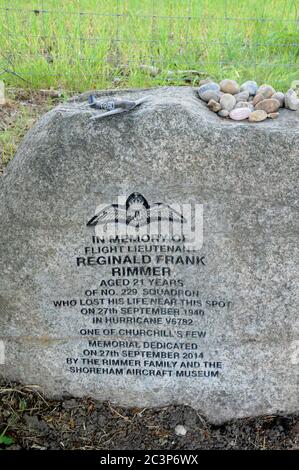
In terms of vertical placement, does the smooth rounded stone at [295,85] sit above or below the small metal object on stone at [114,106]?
below

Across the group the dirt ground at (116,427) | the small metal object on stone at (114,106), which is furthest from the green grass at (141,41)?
the dirt ground at (116,427)

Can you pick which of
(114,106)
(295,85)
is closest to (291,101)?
(114,106)

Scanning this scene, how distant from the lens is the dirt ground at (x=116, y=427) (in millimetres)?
2176

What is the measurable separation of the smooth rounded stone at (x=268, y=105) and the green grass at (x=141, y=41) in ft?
5.11

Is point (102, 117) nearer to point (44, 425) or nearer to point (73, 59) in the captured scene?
point (44, 425)

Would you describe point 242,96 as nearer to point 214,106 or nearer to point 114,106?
point 214,106

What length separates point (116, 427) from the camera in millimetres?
2213

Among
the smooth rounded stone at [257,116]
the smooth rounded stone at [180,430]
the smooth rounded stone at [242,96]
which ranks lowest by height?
the smooth rounded stone at [180,430]

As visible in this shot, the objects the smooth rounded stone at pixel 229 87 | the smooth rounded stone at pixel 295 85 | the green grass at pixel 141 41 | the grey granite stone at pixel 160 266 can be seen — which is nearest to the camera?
the grey granite stone at pixel 160 266

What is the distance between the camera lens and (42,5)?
422cm

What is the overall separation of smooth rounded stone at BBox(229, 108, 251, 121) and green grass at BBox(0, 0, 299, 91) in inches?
63.8

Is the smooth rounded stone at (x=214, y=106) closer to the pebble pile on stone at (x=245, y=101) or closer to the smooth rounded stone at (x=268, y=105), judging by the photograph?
the pebble pile on stone at (x=245, y=101)

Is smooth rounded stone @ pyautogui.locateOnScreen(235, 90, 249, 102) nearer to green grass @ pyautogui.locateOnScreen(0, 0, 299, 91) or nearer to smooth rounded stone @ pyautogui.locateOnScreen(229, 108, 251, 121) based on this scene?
smooth rounded stone @ pyautogui.locateOnScreen(229, 108, 251, 121)

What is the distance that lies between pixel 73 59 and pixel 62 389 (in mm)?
2189
